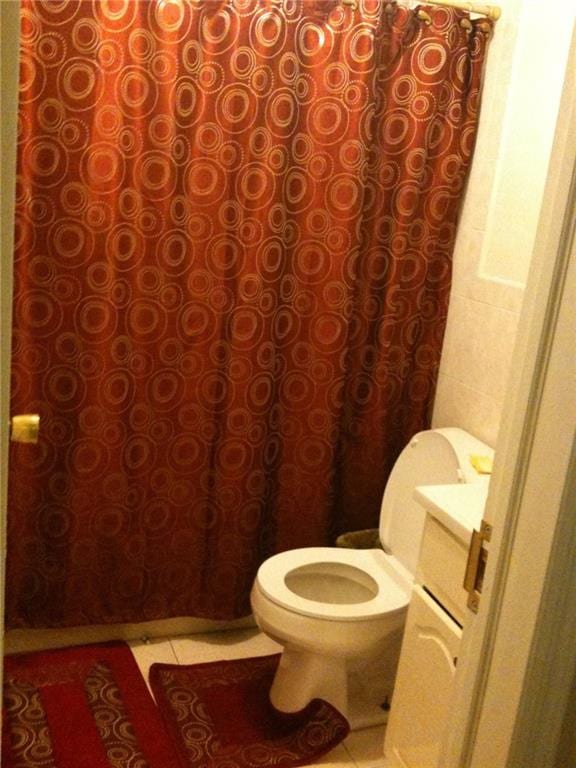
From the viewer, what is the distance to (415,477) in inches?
82.1

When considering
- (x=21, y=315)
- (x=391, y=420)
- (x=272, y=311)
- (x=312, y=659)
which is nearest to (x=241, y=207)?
(x=272, y=311)

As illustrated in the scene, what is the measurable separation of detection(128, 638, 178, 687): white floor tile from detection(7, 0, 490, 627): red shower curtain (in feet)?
0.33

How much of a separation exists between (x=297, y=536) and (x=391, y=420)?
1.57ft

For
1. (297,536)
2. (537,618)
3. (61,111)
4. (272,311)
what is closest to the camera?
(537,618)

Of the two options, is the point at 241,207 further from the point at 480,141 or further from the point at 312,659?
the point at 312,659

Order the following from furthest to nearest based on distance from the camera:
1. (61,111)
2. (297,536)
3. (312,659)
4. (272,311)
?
1. (297,536)
2. (272,311)
3. (312,659)
4. (61,111)

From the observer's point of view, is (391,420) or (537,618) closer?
(537,618)

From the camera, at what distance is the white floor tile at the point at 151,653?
2170 mm

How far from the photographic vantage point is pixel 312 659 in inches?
75.4

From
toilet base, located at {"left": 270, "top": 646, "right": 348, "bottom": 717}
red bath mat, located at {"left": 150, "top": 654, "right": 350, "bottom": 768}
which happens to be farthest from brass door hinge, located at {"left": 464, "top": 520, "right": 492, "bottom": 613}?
red bath mat, located at {"left": 150, "top": 654, "right": 350, "bottom": 768}

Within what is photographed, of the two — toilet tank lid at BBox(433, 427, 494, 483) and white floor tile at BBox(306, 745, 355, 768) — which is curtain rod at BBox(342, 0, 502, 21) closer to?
toilet tank lid at BBox(433, 427, 494, 483)

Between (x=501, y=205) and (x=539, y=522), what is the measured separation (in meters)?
1.42

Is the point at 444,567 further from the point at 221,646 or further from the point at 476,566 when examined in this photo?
the point at 221,646

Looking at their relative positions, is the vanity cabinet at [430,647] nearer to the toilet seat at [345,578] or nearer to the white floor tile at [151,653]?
the toilet seat at [345,578]
